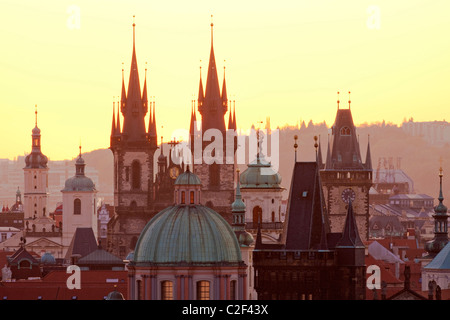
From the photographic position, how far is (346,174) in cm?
18300

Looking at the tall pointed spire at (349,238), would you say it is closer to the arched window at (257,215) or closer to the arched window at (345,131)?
the arched window at (257,215)

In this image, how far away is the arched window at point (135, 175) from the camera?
169625 mm

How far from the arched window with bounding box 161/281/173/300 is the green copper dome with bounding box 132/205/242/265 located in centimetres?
136

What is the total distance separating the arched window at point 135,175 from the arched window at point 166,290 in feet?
199

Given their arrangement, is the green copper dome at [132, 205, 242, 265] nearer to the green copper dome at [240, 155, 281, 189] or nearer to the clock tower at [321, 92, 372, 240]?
the green copper dome at [240, 155, 281, 189]

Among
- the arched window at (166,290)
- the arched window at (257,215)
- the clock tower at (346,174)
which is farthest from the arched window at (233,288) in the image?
the clock tower at (346,174)

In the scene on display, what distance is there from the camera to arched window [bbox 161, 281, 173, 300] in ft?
358

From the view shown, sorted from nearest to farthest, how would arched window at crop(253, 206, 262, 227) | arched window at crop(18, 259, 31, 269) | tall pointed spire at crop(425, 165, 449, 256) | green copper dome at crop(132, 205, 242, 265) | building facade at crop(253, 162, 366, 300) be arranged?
A: building facade at crop(253, 162, 366, 300), green copper dome at crop(132, 205, 242, 265), arched window at crop(253, 206, 262, 227), tall pointed spire at crop(425, 165, 449, 256), arched window at crop(18, 259, 31, 269)

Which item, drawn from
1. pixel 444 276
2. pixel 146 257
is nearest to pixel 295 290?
pixel 146 257

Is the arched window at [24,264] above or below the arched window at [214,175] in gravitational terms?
below

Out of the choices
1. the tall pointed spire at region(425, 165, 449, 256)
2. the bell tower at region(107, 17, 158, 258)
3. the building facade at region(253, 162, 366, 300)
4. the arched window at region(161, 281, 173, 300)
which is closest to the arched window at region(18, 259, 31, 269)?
the bell tower at region(107, 17, 158, 258)

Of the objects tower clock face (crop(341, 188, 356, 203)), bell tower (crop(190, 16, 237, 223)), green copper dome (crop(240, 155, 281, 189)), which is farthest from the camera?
tower clock face (crop(341, 188, 356, 203))

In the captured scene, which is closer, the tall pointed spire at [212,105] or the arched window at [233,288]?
the arched window at [233,288]
